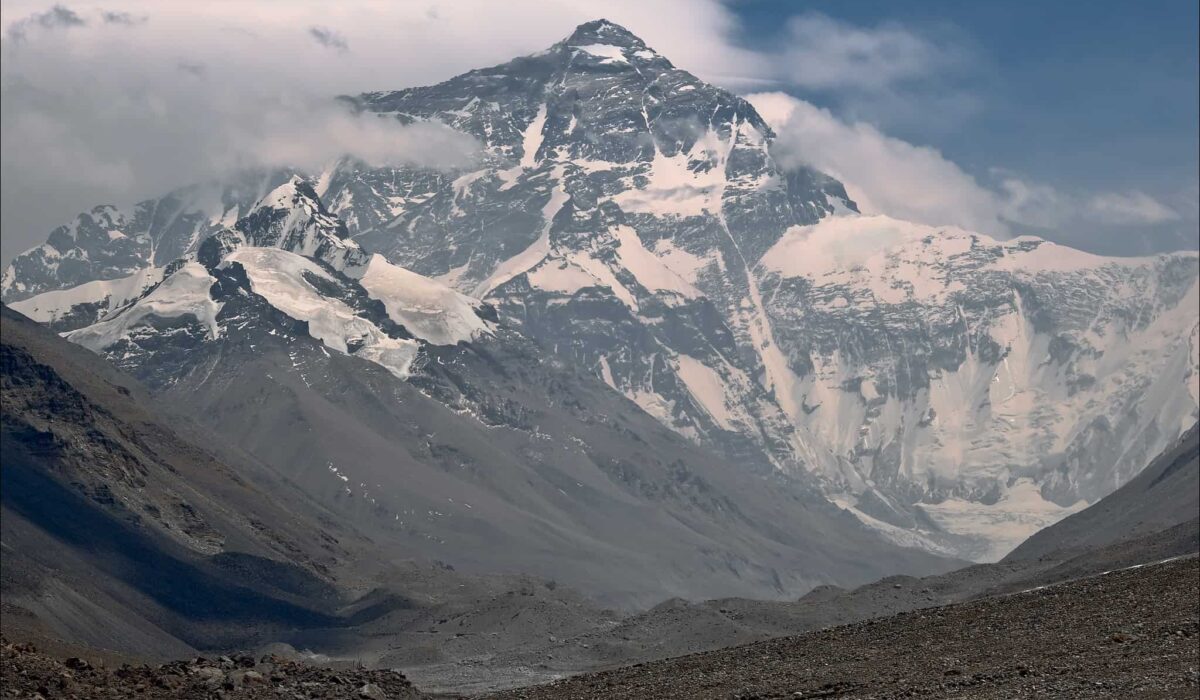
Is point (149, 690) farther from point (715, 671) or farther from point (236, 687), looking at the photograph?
point (715, 671)

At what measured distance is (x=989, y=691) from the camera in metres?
79.9

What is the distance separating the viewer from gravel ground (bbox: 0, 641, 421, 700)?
315ft

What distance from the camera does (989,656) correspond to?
87562mm

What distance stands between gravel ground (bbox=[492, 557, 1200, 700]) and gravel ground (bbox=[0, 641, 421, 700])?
320 inches

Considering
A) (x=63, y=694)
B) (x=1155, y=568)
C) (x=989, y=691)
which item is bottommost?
(x=63, y=694)

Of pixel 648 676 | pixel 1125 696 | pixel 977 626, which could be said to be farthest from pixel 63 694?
pixel 1125 696

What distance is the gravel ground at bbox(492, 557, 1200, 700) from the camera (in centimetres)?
8031

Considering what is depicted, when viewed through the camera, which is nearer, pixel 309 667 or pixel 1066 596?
pixel 1066 596

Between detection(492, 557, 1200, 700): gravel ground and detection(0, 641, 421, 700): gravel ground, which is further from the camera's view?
detection(0, 641, 421, 700): gravel ground

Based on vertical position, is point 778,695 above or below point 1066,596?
below

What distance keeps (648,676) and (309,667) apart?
19.6 meters

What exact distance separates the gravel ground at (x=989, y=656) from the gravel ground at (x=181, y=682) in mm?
8116

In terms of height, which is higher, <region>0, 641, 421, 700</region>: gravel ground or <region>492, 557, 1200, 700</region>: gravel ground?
<region>492, 557, 1200, 700</region>: gravel ground

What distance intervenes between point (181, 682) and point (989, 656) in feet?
128
